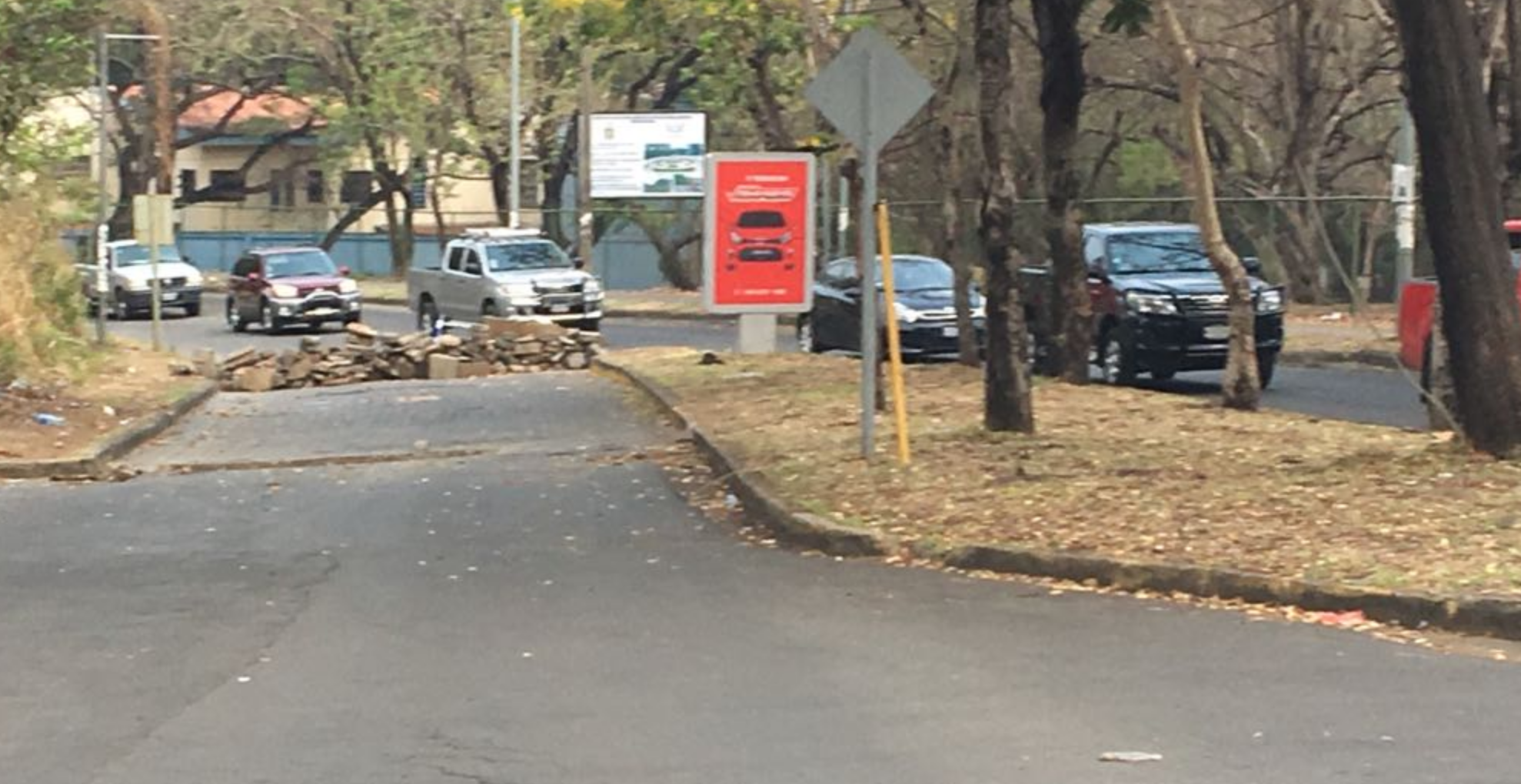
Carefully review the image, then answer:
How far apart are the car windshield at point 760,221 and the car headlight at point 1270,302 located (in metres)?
5.46

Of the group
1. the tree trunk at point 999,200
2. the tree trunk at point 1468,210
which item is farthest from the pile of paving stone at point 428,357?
the tree trunk at point 1468,210

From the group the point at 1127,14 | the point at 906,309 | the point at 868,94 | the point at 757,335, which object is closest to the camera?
the point at 868,94

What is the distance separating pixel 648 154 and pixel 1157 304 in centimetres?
2330

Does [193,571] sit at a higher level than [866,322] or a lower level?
lower

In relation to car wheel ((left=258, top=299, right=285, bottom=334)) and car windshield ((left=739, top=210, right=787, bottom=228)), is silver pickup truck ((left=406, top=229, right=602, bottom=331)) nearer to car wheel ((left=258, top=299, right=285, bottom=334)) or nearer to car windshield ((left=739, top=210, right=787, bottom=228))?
car wheel ((left=258, top=299, right=285, bottom=334))

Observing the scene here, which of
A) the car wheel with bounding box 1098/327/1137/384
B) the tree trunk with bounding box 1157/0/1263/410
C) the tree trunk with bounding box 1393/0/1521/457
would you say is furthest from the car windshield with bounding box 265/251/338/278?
the tree trunk with bounding box 1393/0/1521/457

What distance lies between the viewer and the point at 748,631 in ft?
29.7

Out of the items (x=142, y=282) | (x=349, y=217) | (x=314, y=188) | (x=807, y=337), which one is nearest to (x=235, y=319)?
(x=142, y=282)

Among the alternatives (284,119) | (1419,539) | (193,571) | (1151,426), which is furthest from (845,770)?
(284,119)

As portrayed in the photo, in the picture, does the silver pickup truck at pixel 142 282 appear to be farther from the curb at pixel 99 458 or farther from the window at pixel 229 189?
the curb at pixel 99 458

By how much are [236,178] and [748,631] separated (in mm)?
61886

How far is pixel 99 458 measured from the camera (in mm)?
17484

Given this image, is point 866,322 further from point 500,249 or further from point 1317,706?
point 500,249

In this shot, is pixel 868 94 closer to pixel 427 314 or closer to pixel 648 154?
pixel 427 314
